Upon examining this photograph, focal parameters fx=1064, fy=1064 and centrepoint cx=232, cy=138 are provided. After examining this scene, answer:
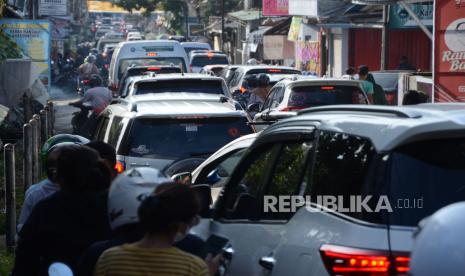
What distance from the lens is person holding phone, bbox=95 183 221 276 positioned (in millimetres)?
3775

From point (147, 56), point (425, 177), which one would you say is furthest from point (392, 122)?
point (147, 56)

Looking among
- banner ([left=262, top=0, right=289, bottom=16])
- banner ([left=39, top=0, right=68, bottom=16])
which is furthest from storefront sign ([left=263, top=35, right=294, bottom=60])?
banner ([left=39, top=0, right=68, bottom=16])

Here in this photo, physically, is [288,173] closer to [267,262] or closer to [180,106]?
[267,262]

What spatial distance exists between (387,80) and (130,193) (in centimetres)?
2205

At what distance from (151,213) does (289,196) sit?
53.0 inches

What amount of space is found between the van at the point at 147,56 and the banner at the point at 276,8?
791 inches

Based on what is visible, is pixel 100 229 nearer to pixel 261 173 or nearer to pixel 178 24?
pixel 261 173

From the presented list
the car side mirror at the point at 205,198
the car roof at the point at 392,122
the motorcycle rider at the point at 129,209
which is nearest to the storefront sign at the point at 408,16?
the car side mirror at the point at 205,198

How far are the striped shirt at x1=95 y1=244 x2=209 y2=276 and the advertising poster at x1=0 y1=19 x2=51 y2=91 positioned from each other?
22385mm

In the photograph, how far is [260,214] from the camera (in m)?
5.26

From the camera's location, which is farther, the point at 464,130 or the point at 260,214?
the point at 260,214

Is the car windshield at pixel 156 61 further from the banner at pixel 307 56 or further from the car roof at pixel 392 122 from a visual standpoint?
the car roof at pixel 392 122

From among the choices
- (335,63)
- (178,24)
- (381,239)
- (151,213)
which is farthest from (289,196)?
(178,24)

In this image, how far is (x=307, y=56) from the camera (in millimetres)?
47938
